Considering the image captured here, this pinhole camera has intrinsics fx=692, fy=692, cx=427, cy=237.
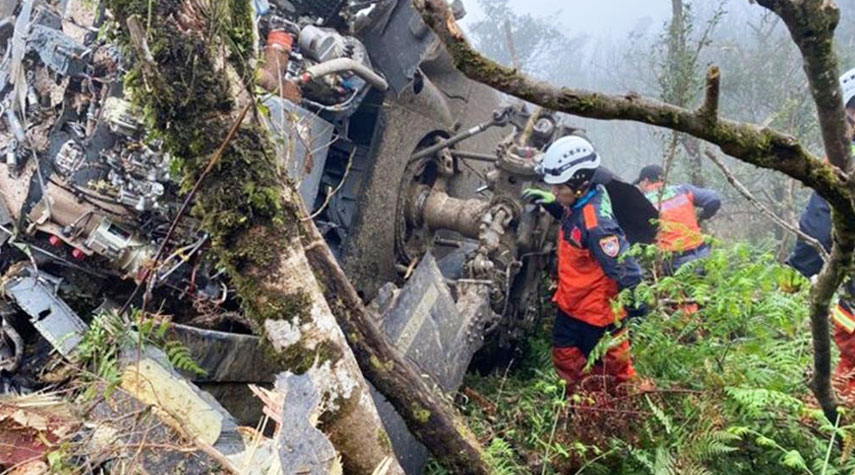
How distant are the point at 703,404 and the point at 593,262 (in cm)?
158

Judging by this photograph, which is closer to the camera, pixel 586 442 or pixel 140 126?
pixel 586 442

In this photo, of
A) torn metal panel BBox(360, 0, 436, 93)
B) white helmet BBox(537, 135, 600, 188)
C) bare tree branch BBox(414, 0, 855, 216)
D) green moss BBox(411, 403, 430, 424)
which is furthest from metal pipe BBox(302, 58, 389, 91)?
bare tree branch BBox(414, 0, 855, 216)

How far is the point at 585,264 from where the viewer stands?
461 cm

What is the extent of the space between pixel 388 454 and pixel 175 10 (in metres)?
1.93

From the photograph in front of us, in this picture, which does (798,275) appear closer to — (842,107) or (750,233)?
(842,107)

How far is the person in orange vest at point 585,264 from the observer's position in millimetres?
4332

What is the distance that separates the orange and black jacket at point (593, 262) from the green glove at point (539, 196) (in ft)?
0.94

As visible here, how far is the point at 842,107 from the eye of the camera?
1702 mm

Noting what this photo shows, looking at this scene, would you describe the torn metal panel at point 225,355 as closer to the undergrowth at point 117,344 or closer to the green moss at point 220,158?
the undergrowth at point 117,344

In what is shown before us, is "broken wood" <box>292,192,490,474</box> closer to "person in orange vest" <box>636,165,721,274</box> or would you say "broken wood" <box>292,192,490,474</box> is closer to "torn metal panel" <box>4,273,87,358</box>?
"torn metal panel" <box>4,273,87,358</box>

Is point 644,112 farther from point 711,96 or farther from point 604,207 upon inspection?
point 604,207

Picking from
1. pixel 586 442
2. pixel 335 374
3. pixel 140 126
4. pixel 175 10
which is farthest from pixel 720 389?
pixel 140 126

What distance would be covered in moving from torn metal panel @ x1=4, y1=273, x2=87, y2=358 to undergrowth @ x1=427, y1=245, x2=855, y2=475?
201 cm

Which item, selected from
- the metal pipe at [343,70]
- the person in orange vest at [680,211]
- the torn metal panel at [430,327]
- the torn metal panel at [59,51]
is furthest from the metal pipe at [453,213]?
the torn metal panel at [59,51]
